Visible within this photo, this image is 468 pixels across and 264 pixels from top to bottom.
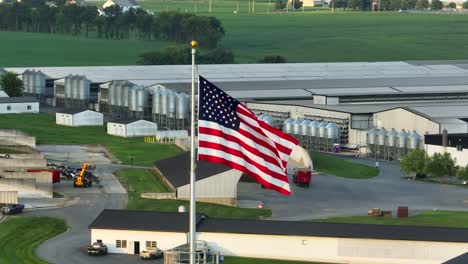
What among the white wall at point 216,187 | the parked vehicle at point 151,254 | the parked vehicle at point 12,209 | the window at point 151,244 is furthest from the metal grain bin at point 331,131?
the parked vehicle at point 151,254

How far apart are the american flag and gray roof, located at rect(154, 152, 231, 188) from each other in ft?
110

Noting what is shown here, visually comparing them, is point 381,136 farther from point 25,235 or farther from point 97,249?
point 97,249

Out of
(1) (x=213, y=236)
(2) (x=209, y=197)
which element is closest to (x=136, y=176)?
(2) (x=209, y=197)

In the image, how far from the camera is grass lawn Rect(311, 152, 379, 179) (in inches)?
3162

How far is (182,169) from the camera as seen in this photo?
70.9 m

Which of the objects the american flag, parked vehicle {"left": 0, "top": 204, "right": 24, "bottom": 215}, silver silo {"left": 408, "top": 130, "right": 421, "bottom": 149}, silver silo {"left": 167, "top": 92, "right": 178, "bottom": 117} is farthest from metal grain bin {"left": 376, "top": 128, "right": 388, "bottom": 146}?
the american flag

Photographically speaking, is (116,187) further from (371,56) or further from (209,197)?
(371,56)

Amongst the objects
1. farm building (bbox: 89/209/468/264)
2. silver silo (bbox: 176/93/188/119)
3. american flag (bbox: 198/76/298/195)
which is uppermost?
american flag (bbox: 198/76/298/195)

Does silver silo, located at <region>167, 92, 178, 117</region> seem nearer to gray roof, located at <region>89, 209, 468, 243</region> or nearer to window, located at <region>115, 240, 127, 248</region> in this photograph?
gray roof, located at <region>89, 209, 468, 243</region>

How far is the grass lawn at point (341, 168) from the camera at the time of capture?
80.3 meters

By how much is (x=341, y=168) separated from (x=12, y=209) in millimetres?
26120

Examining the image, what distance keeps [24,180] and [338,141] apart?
110ft

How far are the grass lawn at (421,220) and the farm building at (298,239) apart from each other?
312 inches

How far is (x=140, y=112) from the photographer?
4449 inches
